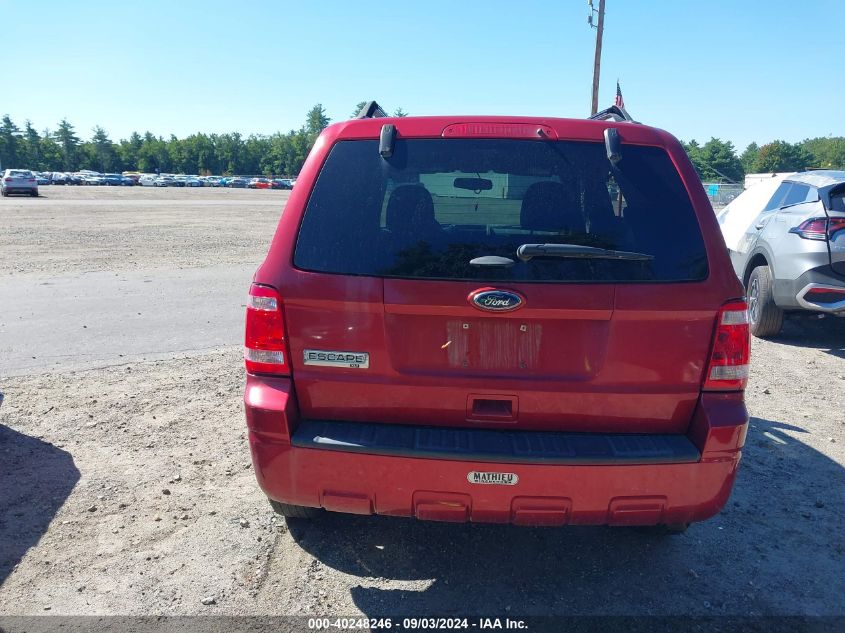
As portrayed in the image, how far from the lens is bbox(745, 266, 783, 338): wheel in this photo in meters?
7.81

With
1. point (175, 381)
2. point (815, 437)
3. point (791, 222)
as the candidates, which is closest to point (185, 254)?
point (175, 381)

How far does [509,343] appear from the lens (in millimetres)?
2721

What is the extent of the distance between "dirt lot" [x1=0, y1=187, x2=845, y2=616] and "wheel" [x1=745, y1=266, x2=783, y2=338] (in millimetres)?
2754

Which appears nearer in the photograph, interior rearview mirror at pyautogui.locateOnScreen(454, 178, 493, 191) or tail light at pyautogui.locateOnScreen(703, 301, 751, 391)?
tail light at pyautogui.locateOnScreen(703, 301, 751, 391)

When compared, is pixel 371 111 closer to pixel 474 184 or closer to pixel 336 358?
pixel 474 184

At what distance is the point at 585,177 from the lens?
282cm

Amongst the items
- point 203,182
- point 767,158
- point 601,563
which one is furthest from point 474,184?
point 767,158

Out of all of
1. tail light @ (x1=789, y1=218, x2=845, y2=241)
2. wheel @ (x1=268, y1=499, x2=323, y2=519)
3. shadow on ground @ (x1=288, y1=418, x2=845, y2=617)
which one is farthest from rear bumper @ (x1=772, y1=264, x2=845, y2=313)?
wheel @ (x1=268, y1=499, x2=323, y2=519)

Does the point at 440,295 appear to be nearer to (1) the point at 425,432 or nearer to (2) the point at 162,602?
(1) the point at 425,432

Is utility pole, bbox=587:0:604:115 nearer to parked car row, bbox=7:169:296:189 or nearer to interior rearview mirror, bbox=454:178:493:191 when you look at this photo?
interior rearview mirror, bbox=454:178:493:191

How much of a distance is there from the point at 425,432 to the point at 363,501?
39 cm

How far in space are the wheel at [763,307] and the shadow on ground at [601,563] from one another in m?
4.28

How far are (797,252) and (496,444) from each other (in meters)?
6.19

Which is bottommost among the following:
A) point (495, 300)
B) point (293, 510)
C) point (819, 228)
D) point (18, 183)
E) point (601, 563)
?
point (18, 183)
